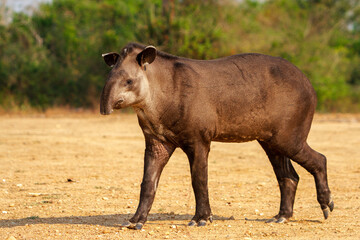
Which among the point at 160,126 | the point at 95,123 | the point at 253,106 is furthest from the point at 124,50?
the point at 95,123

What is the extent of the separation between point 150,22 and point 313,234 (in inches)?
729

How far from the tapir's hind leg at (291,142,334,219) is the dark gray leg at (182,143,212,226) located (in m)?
1.19

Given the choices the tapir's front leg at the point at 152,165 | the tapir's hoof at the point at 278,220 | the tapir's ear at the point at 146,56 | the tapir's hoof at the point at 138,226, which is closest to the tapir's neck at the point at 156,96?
the tapir's ear at the point at 146,56

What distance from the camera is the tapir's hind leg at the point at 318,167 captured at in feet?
25.6

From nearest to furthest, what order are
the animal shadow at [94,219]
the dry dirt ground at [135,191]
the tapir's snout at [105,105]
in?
the tapir's snout at [105,105]
the dry dirt ground at [135,191]
the animal shadow at [94,219]

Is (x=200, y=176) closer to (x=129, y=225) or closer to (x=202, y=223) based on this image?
(x=202, y=223)

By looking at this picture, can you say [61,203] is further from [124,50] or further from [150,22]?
[150,22]

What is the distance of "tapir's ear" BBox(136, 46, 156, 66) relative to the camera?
708 centimetres

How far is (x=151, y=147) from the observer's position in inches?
298

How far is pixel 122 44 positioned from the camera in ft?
84.7

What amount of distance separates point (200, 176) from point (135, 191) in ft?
9.31

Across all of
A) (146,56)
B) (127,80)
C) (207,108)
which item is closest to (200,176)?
(207,108)

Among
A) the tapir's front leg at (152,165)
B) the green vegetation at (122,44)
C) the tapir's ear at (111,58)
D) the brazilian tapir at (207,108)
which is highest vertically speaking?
the tapir's ear at (111,58)

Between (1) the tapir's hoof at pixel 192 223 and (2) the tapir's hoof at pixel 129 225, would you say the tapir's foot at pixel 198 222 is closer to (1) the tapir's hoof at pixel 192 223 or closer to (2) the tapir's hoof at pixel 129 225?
(1) the tapir's hoof at pixel 192 223
